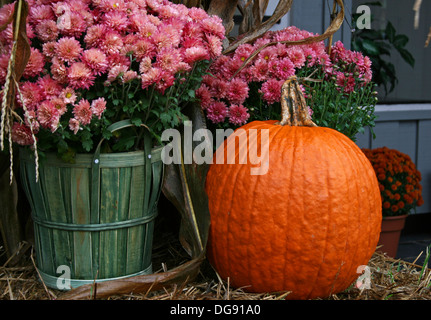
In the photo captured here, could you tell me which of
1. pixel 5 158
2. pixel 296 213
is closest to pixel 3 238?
pixel 5 158

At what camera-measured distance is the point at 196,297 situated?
4.59 feet

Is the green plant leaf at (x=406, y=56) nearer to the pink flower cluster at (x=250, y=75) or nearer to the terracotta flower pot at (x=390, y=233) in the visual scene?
the terracotta flower pot at (x=390, y=233)

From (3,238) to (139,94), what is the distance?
0.71 meters

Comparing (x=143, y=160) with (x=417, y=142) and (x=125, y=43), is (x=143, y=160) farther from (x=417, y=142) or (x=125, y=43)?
(x=417, y=142)

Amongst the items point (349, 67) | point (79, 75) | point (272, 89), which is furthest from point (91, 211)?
point (349, 67)

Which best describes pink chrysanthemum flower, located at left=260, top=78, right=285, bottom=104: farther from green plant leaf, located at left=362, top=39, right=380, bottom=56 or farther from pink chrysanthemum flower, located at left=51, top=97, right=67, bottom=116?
green plant leaf, located at left=362, top=39, right=380, bottom=56

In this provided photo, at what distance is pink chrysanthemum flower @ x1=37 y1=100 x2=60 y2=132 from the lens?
4.04ft

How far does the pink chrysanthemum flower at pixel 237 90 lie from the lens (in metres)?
1.64

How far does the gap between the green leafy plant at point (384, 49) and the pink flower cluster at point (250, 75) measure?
1.74m

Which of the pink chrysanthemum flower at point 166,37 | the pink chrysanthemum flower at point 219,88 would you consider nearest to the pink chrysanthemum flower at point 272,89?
the pink chrysanthemum flower at point 219,88

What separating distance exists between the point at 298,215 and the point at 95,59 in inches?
26.6

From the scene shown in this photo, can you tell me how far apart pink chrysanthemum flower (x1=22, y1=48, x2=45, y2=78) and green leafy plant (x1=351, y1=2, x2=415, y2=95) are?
2.53m

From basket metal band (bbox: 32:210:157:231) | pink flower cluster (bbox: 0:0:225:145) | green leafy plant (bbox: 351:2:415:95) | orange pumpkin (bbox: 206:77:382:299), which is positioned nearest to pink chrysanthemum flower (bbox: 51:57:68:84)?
pink flower cluster (bbox: 0:0:225:145)

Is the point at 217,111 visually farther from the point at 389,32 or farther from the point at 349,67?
the point at 389,32
